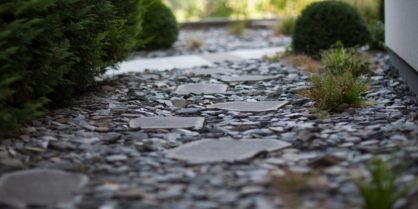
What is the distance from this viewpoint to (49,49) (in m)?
3.64

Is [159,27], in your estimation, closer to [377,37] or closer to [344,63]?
[377,37]

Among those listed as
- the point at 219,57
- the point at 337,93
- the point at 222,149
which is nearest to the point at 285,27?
the point at 219,57

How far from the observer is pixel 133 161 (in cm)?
304

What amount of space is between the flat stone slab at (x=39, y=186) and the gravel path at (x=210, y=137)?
0.24 feet

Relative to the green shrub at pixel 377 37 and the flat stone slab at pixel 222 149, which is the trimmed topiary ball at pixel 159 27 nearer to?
the green shrub at pixel 377 37

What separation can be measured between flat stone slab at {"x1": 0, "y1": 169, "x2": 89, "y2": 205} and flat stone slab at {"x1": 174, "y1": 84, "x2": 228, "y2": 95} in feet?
7.68

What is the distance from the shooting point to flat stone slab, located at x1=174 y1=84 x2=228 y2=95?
199 inches

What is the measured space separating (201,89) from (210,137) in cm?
177

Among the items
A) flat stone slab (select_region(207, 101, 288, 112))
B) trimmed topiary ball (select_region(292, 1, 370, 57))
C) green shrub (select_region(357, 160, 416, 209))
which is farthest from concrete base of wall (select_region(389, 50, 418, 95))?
green shrub (select_region(357, 160, 416, 209))

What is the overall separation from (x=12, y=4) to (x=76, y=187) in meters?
1.14

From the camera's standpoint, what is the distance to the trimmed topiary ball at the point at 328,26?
676 cm

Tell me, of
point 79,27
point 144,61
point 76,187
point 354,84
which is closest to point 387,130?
point 354,84

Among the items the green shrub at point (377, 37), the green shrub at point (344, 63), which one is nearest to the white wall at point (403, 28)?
the green shrub at point (344, 63)

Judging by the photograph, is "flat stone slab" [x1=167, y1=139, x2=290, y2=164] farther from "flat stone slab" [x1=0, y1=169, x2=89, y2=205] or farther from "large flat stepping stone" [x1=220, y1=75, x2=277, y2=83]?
"large flat stepping stone" [x1=220, y1=75, x2=277, y2=83]
